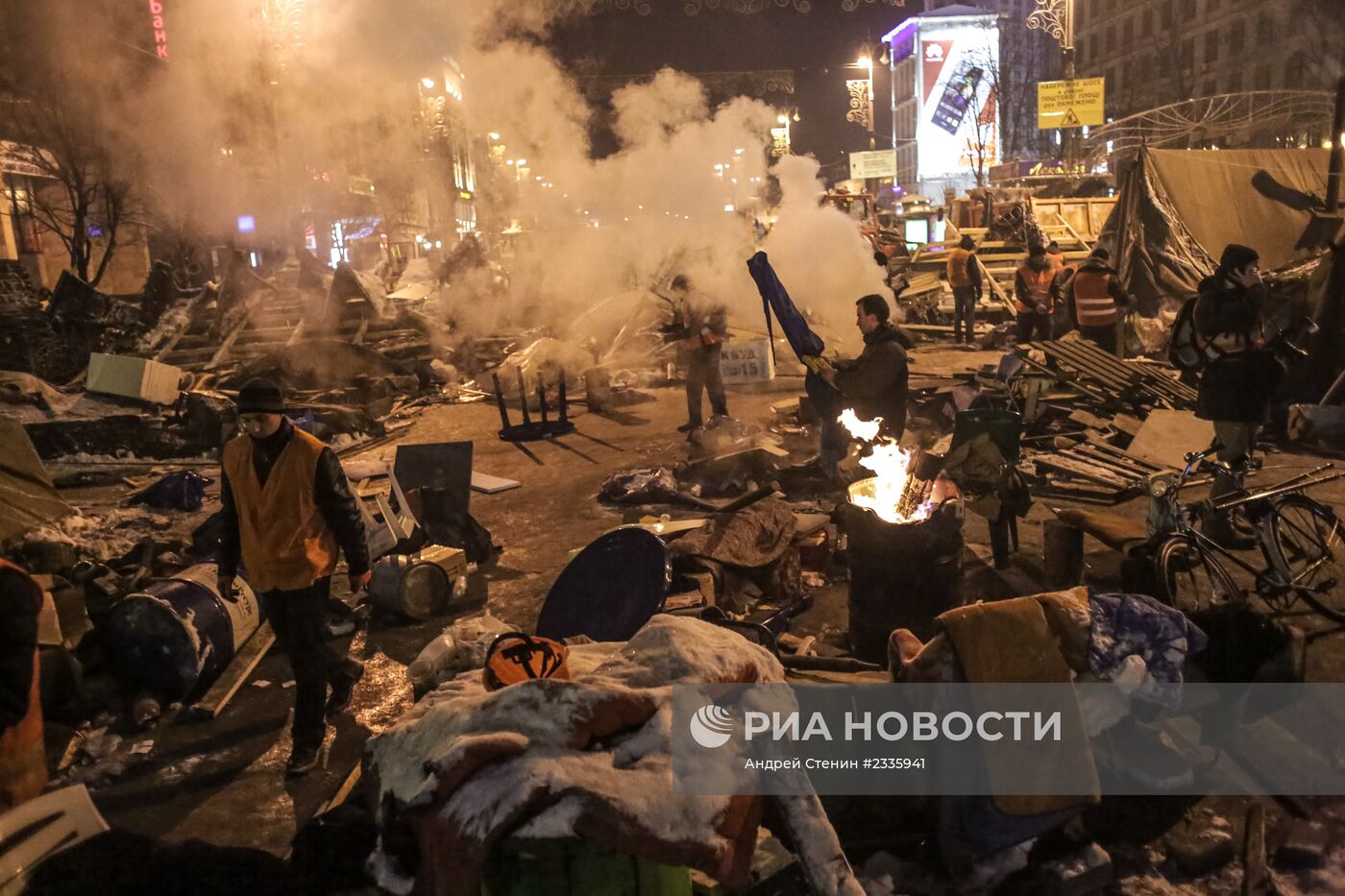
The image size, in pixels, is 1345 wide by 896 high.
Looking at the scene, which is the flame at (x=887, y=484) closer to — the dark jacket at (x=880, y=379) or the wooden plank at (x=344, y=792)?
the dark jacket at (x=880, y=379)

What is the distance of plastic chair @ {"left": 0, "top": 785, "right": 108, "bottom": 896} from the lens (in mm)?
2604

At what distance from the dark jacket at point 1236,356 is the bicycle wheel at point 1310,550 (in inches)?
30.0

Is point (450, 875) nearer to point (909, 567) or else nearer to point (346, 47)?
point (909, 567)

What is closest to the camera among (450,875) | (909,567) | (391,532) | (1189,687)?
(450,875)

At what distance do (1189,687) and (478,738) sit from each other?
11.0 ft

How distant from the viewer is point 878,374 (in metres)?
6.29

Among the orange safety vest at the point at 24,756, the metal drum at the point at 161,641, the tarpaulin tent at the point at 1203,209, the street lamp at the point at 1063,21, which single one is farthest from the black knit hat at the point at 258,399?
the street lamp at the point at 1063,21

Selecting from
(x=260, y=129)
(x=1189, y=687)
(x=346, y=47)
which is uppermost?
(x=346, y=47)

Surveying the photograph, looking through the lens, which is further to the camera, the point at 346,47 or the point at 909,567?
the point at 346,47

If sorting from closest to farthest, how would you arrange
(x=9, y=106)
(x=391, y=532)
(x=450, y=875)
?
(x=450, y=875), (x=391, y=532), (x=9, y=106)

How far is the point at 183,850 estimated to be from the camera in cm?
316

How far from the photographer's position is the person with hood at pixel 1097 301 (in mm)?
11492

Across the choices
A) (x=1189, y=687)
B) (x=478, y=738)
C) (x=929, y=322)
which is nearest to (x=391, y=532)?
(x=478, y=738)

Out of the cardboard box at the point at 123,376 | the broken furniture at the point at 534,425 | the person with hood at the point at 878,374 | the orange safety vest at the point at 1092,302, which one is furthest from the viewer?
the cardboard box at the point at 123,376
